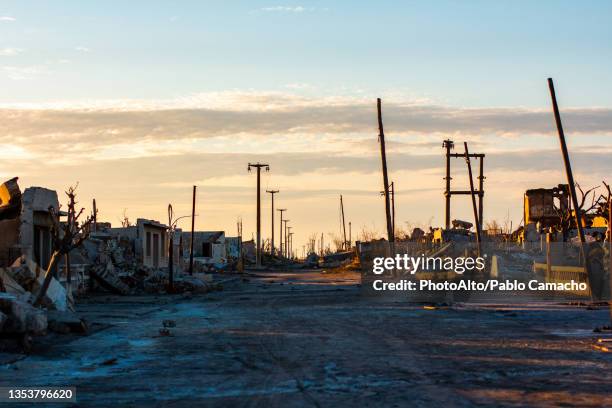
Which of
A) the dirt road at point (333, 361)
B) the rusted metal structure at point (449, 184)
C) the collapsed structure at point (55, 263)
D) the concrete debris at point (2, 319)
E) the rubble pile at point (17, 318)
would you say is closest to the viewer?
the dirt road at point (333, 361)

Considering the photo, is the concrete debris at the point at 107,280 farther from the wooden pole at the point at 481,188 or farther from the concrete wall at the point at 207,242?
the concrete wall at the point at 207,242

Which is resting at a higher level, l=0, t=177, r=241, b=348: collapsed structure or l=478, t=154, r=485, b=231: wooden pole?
l=478, t=154, r=485, b=231: wooden pole

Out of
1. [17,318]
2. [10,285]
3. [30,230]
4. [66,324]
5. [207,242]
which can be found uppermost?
[207,242]

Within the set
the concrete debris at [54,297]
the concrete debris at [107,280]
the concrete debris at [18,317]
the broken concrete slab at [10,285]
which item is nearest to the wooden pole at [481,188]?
the concrete debris at [107,280]

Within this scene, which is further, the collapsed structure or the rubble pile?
the collapsed structure

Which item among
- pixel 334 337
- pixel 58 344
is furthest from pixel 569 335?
pixel 58 344

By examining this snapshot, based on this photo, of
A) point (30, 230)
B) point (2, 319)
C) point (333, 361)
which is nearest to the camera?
point (333, 361)

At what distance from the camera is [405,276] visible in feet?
144

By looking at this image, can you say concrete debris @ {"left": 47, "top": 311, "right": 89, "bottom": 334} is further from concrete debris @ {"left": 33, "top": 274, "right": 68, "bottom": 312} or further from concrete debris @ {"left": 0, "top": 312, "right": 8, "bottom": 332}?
concrete debris @ {"left": 33, "top": 274, "right": 68, "bottom": 312}

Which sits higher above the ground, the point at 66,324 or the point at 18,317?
the point at 18,317

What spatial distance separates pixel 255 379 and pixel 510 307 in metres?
17.9

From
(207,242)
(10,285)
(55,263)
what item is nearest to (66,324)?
(55,263)

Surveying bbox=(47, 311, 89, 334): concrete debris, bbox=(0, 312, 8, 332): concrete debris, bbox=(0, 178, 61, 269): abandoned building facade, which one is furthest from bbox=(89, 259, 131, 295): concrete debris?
bbox=(0, 312, 8, 332): concrete debris

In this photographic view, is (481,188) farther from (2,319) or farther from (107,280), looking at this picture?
(2,319)
